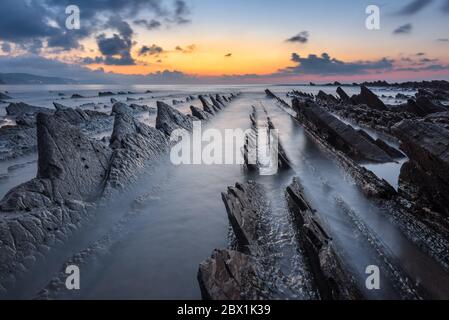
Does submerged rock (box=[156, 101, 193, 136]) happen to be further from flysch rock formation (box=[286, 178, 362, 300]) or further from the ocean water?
flysch rock formation (box=[286, 178, 362, 300])

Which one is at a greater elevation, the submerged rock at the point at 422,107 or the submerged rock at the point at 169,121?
the submerged rock at the point at 422,107

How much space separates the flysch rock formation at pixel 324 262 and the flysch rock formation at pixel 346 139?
22.1 feet

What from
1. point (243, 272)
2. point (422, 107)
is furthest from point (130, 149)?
point (422, 107)

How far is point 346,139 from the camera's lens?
1260cm

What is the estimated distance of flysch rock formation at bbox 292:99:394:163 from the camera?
35.8 ft

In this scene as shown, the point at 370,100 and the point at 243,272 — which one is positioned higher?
the point at 370,100

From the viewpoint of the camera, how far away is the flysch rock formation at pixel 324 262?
3.75 m

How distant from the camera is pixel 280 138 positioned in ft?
54.0

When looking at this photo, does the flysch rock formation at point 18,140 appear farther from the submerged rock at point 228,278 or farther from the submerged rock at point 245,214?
the submerged rock at point 228,278

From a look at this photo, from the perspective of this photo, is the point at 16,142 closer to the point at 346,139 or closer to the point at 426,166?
the point at 346,139

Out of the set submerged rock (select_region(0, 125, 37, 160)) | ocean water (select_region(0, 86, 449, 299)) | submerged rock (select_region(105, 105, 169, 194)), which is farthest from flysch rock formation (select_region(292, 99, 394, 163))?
submerged rock (select_region(0, 125, 37, 160))

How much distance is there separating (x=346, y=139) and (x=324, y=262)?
9770 millimetres

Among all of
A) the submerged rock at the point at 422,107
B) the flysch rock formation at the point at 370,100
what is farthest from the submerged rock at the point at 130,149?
the flysch rock formation at the point at 370,100

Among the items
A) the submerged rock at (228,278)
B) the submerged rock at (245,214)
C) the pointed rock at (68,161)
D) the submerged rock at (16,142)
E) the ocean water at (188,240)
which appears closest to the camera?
the submerged rock at (228,278)
